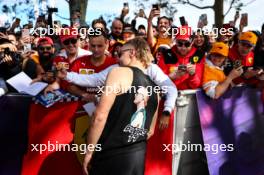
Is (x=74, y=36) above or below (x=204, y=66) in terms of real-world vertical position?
above

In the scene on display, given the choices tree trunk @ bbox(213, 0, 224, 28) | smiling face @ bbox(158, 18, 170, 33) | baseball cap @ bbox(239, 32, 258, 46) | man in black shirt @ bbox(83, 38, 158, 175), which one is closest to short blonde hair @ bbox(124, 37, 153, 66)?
man in black shirt @ bbox(83, 38, 158, 175)

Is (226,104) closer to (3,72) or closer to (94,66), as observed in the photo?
(94,66)

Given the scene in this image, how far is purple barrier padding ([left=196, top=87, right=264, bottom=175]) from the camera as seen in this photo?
470 cm

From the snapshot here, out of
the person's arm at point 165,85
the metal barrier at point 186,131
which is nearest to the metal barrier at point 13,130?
the person's arm at point 165,85

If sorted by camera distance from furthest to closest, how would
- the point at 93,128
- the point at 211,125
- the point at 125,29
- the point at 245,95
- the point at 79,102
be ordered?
the point at 125,29
the point at 245,95
the point at 211,125
the point at 79,102
the point at 93,128

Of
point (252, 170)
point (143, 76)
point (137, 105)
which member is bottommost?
point (252, 170)

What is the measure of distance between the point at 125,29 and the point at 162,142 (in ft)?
9.52

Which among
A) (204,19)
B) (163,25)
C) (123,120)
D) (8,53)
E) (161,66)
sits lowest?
(123,120)

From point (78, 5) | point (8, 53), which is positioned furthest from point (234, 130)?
point (78, 5)

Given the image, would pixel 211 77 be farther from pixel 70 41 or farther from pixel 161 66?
pixel 70 41

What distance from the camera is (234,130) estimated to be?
4.99 meters

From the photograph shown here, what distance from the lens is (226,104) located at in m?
4.86

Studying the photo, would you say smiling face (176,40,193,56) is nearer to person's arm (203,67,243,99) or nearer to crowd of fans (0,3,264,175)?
crowd of fans (0,3,264,175)

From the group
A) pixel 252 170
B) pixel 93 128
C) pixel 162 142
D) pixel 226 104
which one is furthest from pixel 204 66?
pixel 93 128
